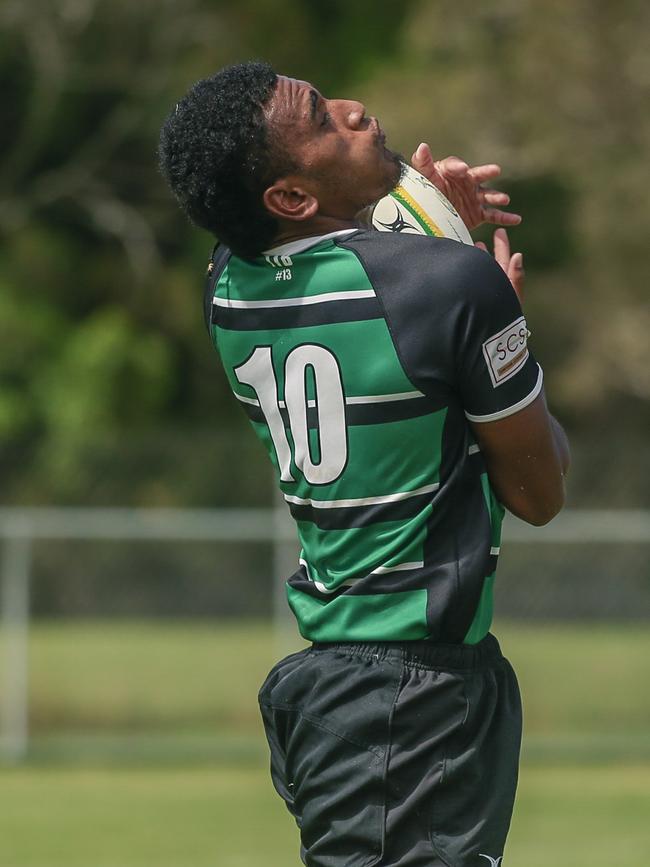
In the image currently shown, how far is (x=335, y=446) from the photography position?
3107 mm

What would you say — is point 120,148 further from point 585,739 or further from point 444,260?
point 444,260

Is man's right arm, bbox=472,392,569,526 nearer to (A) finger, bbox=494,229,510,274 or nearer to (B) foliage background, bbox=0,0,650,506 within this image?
(A) finger, bbox=494,229,510,274

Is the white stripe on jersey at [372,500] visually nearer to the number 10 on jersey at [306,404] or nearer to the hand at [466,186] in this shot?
the number 10 on jersey at [306,404]

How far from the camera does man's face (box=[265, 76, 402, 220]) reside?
121 inches

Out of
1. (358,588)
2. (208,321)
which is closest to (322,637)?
(358,588)

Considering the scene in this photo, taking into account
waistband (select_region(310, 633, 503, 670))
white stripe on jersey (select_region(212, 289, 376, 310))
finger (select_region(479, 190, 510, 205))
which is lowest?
waistband (select_region(310, 633, 503, 670))

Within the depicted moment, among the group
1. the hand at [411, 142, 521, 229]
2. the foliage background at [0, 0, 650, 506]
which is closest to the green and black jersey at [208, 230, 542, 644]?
the hand at [411, 142, 521, 229]

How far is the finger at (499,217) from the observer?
3473 millimetres

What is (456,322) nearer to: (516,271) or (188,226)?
(516,271)

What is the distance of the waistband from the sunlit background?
503cm

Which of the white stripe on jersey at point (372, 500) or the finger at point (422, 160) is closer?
the white stripe on jersey at point (372, 500)

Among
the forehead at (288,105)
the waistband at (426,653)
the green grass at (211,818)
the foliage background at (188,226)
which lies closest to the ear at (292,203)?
the forehead at (288,105)

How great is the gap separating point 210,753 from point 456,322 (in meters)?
9.58

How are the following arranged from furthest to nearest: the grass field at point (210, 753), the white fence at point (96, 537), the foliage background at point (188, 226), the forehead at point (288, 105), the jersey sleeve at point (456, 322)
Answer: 1. the foliage background at point (188, 226)
2. the white fence at point (96, 537)
3. the grass field at point (210, 753)
4. the forehead at point (288, 105)
5. the jersey sleeve at point (456, 322)
